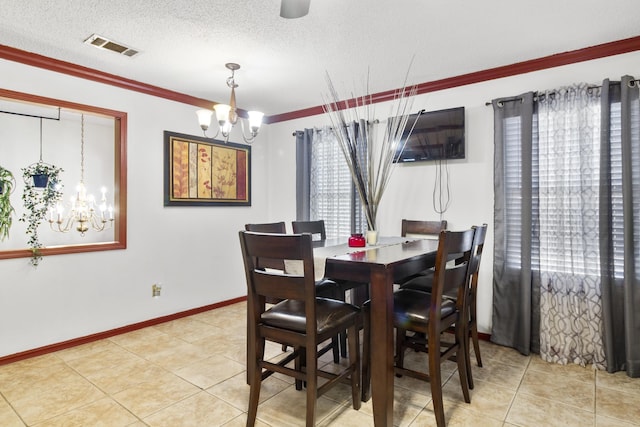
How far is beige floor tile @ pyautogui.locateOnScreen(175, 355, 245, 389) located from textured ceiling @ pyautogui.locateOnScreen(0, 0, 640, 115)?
230cm

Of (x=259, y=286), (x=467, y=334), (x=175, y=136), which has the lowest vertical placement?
(x=467, y=334)

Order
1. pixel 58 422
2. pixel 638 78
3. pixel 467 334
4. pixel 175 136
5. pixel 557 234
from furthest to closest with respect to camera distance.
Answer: pixel 175 136 → pixel 557 234 → pixel 638 78 → pixel 467 334 → pixel 58 422

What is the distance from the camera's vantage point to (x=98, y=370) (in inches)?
100

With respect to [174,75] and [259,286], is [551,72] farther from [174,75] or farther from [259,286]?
[174,75]

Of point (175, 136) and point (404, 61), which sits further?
point (175, 136)

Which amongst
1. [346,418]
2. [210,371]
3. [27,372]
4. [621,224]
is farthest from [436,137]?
[27,372]

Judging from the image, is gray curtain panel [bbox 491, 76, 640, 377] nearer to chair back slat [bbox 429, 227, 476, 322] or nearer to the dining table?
chair back slat [bbox 429, 227, 476, 322]

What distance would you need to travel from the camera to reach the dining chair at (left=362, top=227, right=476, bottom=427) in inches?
69.9

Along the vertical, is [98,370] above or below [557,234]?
below

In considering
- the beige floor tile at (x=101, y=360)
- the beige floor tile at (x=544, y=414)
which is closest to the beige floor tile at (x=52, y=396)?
the beige floor tile at (x=101, y=360)

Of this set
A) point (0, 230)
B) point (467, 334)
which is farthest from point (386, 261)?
point (0, 230)

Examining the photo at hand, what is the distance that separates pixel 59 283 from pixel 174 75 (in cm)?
197

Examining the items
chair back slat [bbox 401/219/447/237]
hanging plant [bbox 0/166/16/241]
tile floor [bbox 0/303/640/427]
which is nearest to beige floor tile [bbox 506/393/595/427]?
tile floor [bbox 0/303/640/427]

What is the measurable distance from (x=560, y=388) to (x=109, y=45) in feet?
12.5
